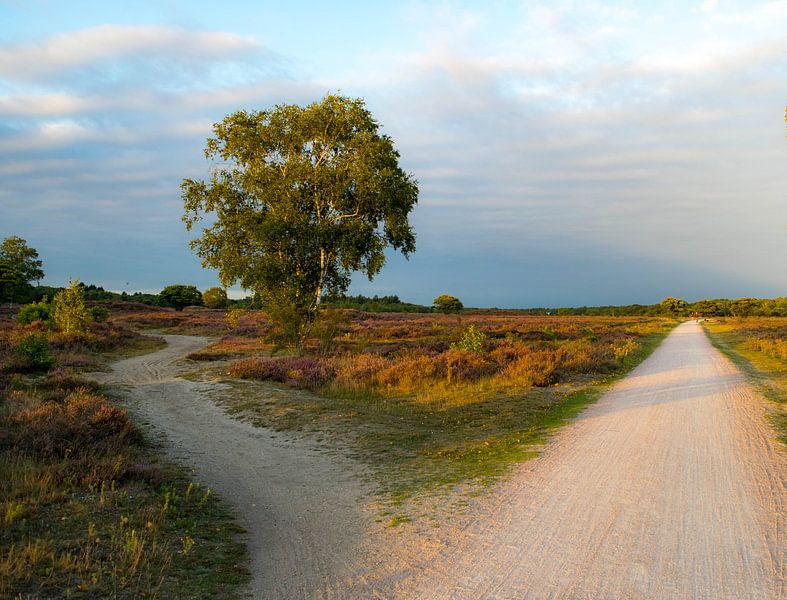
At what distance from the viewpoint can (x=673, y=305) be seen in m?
141

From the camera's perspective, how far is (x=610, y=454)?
8.99 meters

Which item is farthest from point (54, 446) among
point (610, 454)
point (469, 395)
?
point (469, 395)

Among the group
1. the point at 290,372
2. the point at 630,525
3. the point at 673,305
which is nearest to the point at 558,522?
the point at 630,525

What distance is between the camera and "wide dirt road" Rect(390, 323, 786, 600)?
4.65 m

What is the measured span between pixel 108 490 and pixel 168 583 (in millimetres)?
2636

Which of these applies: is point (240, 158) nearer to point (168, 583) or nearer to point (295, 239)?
point (295, 239)

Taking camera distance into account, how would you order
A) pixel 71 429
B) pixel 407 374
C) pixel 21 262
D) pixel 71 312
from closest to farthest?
pixel 71 429 < pixel 407 374 < pixel 71 312 < pixel 21 262

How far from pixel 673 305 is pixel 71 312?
148184 millimetres

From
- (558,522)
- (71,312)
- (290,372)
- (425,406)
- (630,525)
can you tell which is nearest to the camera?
(630,525)

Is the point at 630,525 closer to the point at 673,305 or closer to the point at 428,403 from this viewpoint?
the point at 428,403

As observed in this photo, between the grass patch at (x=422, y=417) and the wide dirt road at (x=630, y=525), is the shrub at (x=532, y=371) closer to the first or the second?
the grass patch at (x=422, y=417)

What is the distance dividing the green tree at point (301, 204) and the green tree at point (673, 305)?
136 m

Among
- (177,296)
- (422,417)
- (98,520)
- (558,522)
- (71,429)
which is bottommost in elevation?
(422,417)

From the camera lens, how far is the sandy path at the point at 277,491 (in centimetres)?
514
